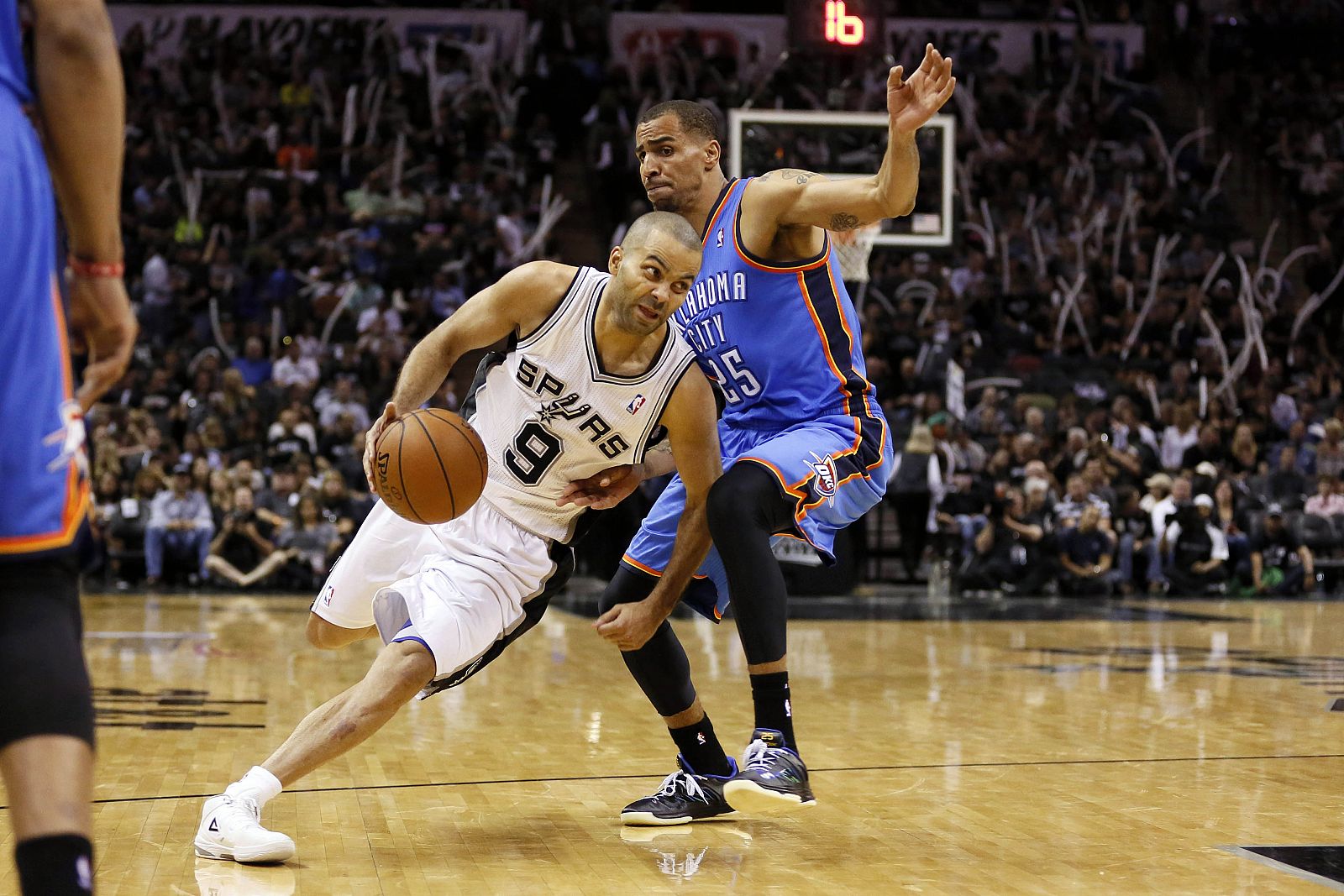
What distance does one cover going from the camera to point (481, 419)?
4398 mm

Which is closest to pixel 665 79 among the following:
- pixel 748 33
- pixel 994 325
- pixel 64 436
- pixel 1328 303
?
pixel 748 33

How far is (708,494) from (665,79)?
16.6 meters

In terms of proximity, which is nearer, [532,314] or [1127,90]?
[532,314]

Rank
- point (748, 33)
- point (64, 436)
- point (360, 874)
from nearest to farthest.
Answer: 1. point (64, 436)
2. point (360, 874)
3. point (748, 33)

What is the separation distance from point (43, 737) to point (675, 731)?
2.88 metres

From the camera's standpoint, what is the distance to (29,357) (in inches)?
76.1

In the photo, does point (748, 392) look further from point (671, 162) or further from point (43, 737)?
point (43, 737)

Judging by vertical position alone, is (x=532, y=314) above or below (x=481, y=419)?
above

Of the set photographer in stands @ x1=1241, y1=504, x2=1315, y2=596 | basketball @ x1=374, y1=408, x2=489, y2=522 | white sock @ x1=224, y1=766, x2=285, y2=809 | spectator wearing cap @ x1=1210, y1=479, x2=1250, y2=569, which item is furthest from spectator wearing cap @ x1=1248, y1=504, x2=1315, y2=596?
white sock @ x1=224, y1=766, x2=285, y2=809

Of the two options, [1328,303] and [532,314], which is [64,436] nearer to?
[532,314]

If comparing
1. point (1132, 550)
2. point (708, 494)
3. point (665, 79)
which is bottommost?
point (1132, 550)

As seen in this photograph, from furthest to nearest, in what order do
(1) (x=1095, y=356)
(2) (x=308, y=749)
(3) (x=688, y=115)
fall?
(1) (x=1095, y=356)
(3) (x=688, y=115)
(2) (x=308, y=749)

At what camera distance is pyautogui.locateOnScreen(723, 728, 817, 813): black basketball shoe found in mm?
3773

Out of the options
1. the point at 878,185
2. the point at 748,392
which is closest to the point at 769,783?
the point at 748,392
